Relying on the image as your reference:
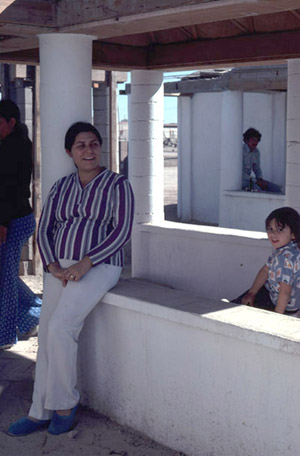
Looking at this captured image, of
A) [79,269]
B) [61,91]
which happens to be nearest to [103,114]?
[61,91]

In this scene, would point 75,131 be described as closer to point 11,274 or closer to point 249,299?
point 249,299

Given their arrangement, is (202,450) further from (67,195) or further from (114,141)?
(114,141)

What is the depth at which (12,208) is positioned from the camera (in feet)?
19.1

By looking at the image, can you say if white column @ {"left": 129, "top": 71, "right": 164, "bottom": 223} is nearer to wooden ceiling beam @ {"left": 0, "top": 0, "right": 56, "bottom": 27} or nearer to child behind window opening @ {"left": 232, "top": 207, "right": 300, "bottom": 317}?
wooden ceiling beam @ {"left": 0, "top": 0, "right": 56, "bottom": 27}

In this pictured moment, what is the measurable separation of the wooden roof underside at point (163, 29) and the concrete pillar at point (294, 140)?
0.74ft

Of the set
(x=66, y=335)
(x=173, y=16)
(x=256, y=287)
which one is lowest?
(x=66, y=335)

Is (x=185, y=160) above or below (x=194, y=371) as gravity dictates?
above

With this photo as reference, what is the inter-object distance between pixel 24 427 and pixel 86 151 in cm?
165

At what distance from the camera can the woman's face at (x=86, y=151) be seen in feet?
14.7

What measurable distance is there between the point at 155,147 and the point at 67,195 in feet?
8.92

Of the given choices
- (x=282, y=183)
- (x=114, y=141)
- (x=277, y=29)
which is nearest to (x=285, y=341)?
(x=277, y=29)

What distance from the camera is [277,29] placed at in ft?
19.3

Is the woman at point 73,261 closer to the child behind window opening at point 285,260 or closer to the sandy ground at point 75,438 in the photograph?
the sandy ground at point 75,438

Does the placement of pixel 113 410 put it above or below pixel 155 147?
below
